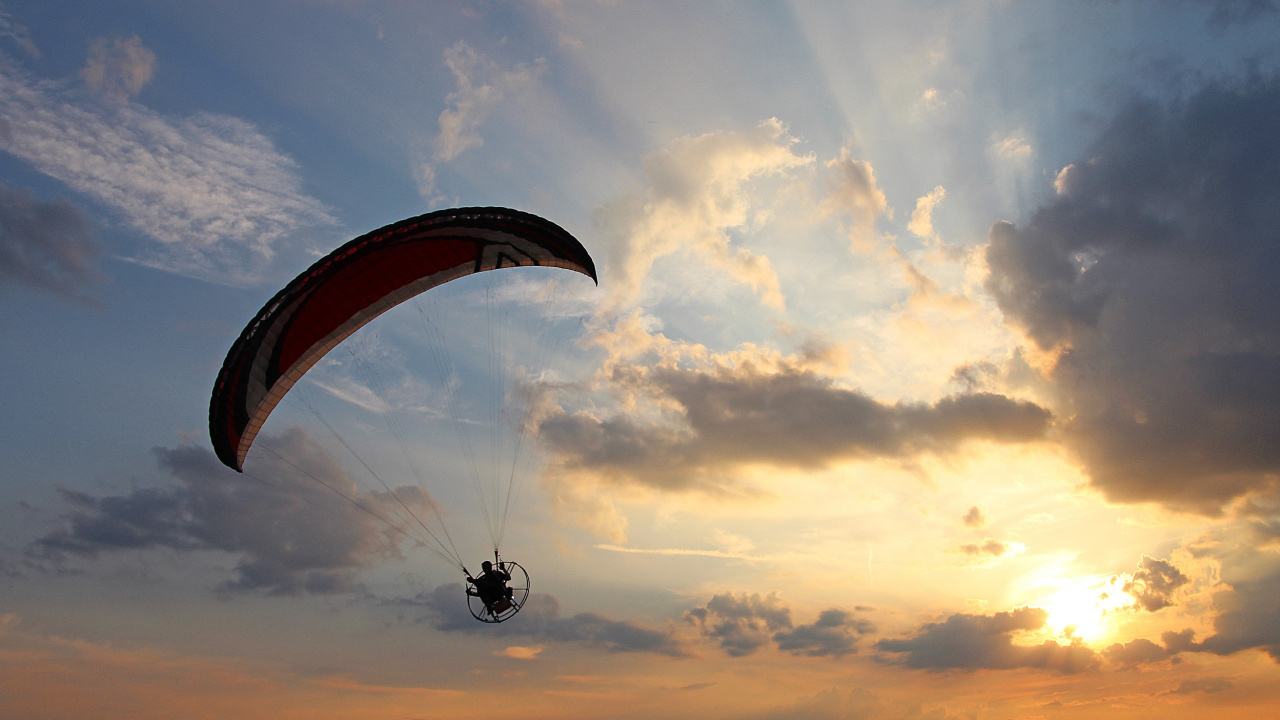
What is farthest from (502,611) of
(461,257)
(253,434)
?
(461,257)

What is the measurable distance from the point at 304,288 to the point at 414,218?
4.30 metres

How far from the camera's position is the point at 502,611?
26.5 m

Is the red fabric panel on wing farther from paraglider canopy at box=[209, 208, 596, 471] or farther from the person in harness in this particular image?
the person in harness

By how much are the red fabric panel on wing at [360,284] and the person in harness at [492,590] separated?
10.4 meters

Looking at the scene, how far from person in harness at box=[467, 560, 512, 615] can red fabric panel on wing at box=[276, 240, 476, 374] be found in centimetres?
1036

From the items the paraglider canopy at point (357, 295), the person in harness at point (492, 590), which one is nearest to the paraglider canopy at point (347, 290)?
the paraglider canopy at point (357, 295)

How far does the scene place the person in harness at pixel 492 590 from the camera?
26.3m

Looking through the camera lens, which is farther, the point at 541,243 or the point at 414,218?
the point at 541,243

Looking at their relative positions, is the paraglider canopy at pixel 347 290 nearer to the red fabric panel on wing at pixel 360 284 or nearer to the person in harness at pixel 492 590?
the red fabric panel on wing at pixel 360 284

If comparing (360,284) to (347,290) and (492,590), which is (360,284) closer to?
(347,290)

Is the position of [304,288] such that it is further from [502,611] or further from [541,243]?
[502,611]

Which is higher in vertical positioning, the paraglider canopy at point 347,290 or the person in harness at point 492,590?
the paraglider canopy at point 347,290

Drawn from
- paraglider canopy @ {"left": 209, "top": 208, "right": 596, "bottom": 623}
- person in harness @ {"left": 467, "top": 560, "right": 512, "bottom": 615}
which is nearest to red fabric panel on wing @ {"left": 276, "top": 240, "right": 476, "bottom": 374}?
paraglider canopy @ {"left": 209, "top": 208, "right": 596, "bottom": 623}

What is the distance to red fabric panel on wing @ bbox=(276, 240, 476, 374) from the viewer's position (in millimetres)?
24609
